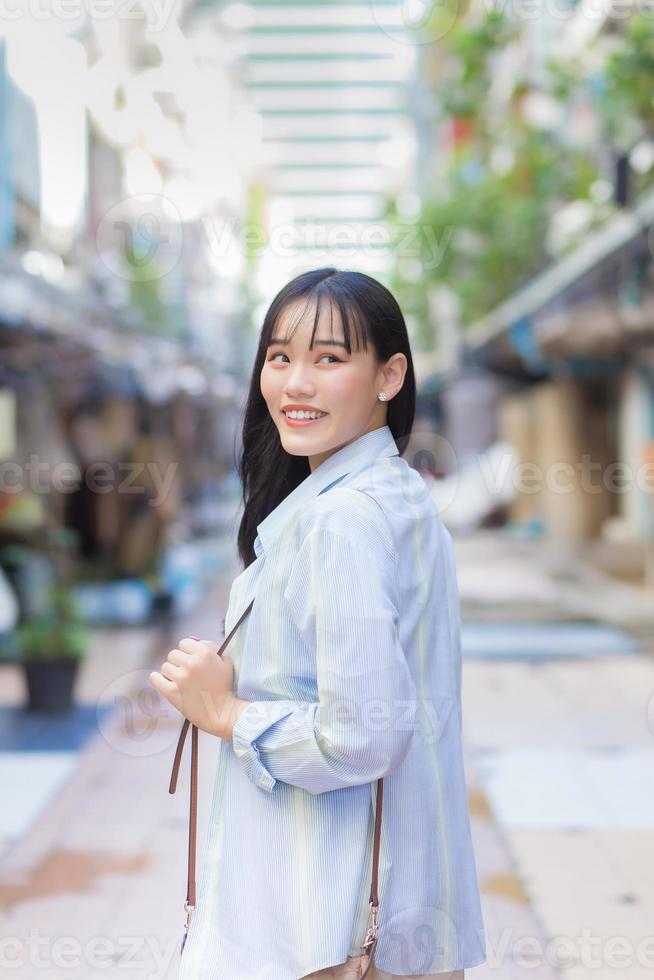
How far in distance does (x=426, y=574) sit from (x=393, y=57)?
3410cm

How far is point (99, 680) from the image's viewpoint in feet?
25.0

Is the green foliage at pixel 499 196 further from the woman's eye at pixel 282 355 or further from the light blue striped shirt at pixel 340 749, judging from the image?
the light blue striped shirt at pixel 340 749

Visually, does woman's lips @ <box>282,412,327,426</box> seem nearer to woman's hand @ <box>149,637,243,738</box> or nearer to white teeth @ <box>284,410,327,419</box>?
white teeth @ <box>284,410,327,419</box>

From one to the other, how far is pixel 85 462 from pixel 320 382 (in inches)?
416

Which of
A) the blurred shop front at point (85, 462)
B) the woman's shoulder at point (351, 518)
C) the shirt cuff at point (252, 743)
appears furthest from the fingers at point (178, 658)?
the blurred shop front at point (85, 462)

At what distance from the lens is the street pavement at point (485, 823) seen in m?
3.40

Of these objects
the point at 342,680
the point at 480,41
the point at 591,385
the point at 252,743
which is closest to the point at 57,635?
the point at 480,41

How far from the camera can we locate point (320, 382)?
144cm

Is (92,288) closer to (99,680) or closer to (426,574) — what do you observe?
(99,680)

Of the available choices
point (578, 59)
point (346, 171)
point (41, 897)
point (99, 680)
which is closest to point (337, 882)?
point (41, 897)

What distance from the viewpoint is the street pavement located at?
11.2ft

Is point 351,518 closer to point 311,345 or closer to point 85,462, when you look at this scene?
point 311,345

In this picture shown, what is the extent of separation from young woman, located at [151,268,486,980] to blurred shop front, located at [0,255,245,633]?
217 inches

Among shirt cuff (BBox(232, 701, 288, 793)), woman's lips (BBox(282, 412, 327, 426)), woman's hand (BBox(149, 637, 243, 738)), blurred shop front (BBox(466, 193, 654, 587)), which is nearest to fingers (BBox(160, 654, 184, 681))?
woman's hand (BBox(149, 637, 243, 738))
